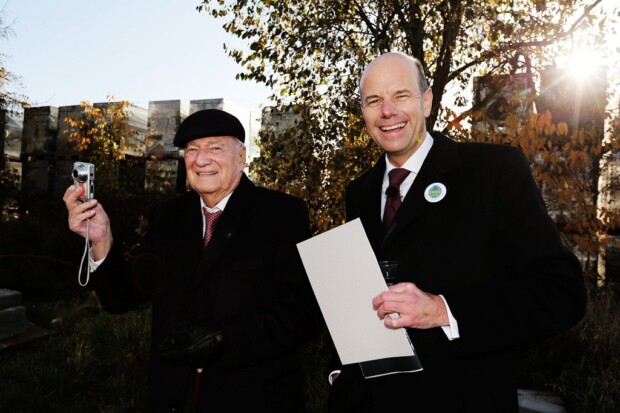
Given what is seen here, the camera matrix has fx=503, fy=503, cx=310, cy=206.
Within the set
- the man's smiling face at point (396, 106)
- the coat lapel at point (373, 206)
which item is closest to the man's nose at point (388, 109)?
the man's smiling face at point (396, 106)

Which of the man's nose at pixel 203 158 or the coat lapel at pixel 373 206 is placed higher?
the man's nose at pixel 203 158

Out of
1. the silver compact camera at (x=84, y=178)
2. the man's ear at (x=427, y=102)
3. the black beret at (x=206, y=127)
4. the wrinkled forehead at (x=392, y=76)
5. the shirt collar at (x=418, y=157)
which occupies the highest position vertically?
the wrinkled forehead at (x=392, y=76)

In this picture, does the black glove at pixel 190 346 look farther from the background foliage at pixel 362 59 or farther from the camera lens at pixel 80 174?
the background foliage at pixel 362 59

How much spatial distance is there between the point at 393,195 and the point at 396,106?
38cm

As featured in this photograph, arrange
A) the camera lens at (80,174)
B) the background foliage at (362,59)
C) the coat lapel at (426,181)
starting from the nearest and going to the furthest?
1. the coat lapel at (426,181)
2. the camera lens at (80,174)
3. the background foliage at (362,59)

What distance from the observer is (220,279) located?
220 centimetres

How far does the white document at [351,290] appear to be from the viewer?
5.03 feet

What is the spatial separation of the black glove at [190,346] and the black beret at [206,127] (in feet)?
2.83

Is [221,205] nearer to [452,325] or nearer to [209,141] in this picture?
[209,141]

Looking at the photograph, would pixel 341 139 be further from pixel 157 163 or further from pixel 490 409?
pixel 157 163

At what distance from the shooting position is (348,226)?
1547mm

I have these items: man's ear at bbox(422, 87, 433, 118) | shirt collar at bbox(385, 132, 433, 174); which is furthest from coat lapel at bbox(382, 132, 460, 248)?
man's ear at bbox(422, 87, 433, 118)

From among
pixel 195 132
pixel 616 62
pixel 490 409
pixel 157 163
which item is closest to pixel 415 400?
pixel 490 409

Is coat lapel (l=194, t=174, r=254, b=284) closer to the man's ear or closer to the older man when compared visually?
the older man
